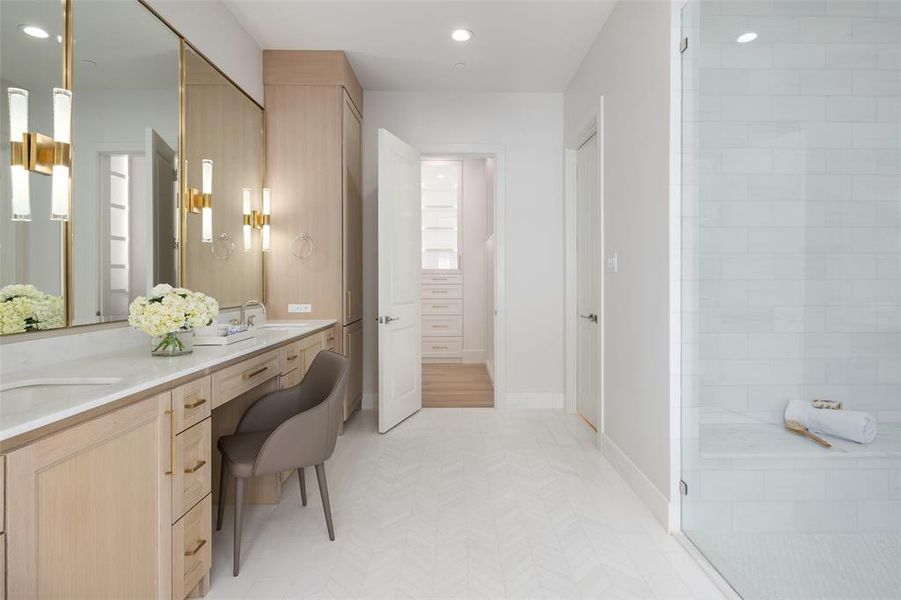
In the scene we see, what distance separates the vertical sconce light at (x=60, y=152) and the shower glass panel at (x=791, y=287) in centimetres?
240

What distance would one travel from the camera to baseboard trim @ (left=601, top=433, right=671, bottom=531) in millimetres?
2102

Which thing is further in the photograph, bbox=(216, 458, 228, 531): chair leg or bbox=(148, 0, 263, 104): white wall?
bbox=(148, 0, 263, 104): white wall

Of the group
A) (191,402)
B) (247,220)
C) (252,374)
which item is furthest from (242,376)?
(247,220)

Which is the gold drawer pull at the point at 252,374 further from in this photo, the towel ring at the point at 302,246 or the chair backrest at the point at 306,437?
the towel ring at the point at 302,246

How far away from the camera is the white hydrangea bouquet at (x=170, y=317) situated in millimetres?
1659

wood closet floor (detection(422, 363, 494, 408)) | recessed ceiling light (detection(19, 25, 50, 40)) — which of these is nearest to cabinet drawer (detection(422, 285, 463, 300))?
wood closet floor (detection(422, 363, 494, 408))

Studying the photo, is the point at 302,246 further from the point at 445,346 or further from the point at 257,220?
the point at 445,346

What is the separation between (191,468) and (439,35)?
305 centimetres

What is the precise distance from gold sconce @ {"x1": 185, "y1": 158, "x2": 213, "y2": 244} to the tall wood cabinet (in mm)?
832

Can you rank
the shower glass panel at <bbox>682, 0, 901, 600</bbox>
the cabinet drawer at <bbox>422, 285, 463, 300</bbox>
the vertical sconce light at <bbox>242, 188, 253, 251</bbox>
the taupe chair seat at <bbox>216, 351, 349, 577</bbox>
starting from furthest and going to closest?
the cabinet drawer at <bbox>422, 285, 463, 300</bbox> < the vertical sconce light at <bbox>242, 188, 253, 251</bbox> < the taupe chair seat at <bbox>216, 351, 349, 577</bbox> < the shower glass panel at <bbox>682, 0, 901, 600</bbox>

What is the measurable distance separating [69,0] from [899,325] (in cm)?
280

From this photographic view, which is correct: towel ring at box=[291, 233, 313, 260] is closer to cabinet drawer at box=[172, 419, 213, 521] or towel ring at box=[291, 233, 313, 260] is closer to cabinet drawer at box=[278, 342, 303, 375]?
cabinet drawer at box=[278, 342, 303, 375]

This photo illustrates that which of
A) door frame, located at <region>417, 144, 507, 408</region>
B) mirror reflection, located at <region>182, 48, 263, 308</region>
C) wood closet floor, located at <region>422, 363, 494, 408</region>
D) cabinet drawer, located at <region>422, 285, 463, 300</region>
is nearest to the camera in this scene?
mirror reflection, located at <region>182, 48, 263, 308</region>

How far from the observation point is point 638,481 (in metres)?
2.39
